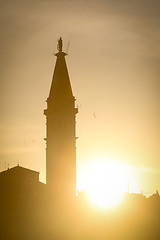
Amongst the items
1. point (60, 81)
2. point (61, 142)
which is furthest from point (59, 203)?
point (60, 81)

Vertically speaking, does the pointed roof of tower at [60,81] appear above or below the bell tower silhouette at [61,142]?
above

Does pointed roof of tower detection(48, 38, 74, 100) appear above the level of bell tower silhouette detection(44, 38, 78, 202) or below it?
above

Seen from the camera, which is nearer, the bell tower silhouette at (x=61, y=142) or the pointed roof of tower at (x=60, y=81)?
the bell tower silhouette at (x=61, y=142)

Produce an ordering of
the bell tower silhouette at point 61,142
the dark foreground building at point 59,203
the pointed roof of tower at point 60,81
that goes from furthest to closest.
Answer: the pointed roof of tower at point 60,81
the bell tower silhouette at point 61,142
the dark foreground building at point 59,203

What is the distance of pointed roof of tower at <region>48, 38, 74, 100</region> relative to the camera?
5788 centimetres

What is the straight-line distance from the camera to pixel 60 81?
5922 centimetres

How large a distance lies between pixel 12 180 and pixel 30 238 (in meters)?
8.55

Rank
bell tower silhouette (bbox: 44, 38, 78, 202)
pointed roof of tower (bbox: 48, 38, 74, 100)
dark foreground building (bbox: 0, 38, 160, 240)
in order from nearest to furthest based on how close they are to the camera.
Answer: dark foreground building (bbox: 0, 38, 160, 240), bell tower silhouette (bbox: 44, 38, 78, 202), pointed roof of tower (bbox: 48, 38, 74, 100)

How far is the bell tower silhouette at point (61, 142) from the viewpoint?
179 ft

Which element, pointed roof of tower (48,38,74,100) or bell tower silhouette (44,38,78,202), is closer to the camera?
bell tower silhouette (44,38,78,202)

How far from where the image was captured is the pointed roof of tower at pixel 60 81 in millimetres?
57875

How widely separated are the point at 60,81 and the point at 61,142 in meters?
8.60

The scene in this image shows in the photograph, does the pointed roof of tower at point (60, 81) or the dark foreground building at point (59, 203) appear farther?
the pointed roof of tower at point (60, 81)

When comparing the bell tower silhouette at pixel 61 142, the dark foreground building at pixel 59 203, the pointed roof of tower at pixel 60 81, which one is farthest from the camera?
the pointed roof of tower at pixel 60 81
